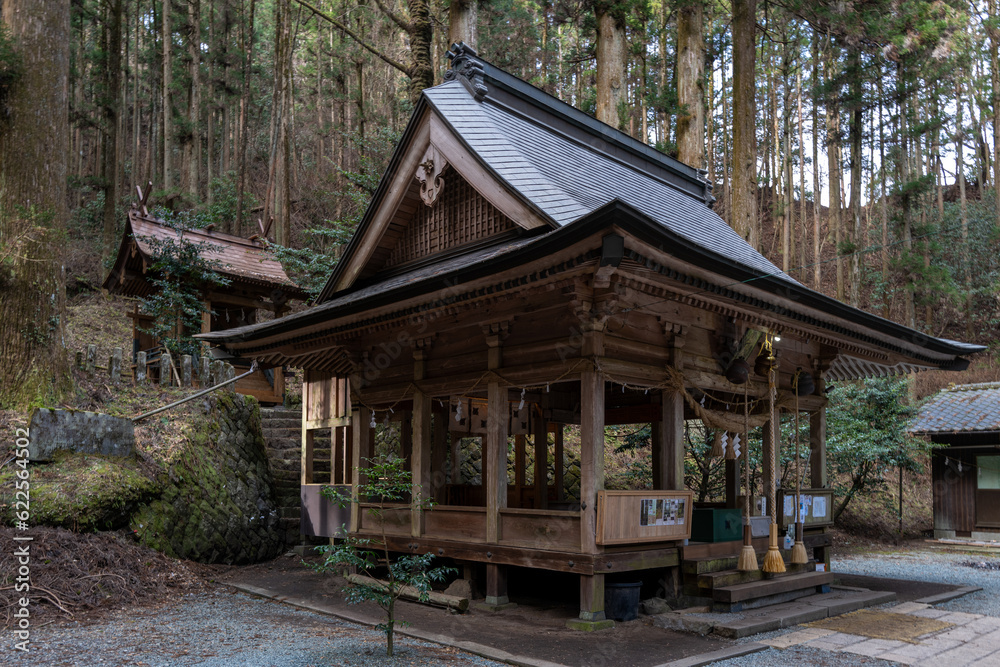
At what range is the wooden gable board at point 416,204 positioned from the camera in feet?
26.7

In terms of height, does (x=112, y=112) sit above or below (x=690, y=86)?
above

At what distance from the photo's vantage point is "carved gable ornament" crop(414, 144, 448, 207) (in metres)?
9.27

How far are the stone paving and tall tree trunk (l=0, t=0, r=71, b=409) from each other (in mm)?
9609

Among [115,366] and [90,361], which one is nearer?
[90,361]

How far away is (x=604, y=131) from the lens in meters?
11.7

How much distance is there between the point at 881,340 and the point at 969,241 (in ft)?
78.4

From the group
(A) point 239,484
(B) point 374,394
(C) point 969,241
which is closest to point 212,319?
(A) point 239,484

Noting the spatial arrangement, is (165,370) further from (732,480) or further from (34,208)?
(732,480)

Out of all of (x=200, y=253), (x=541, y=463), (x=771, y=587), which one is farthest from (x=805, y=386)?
(x=200, y=253)

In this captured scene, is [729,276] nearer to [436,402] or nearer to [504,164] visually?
[504,164]

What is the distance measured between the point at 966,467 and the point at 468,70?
1456cm

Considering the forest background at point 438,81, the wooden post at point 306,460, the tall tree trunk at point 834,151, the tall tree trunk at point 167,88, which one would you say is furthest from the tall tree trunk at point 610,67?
the tall tree trunk at point 167,88

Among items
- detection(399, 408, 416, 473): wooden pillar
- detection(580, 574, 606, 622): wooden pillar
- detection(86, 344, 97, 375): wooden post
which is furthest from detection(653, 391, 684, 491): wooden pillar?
detection(86, 344, 97, 375): wooden post

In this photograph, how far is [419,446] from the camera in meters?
9.03
